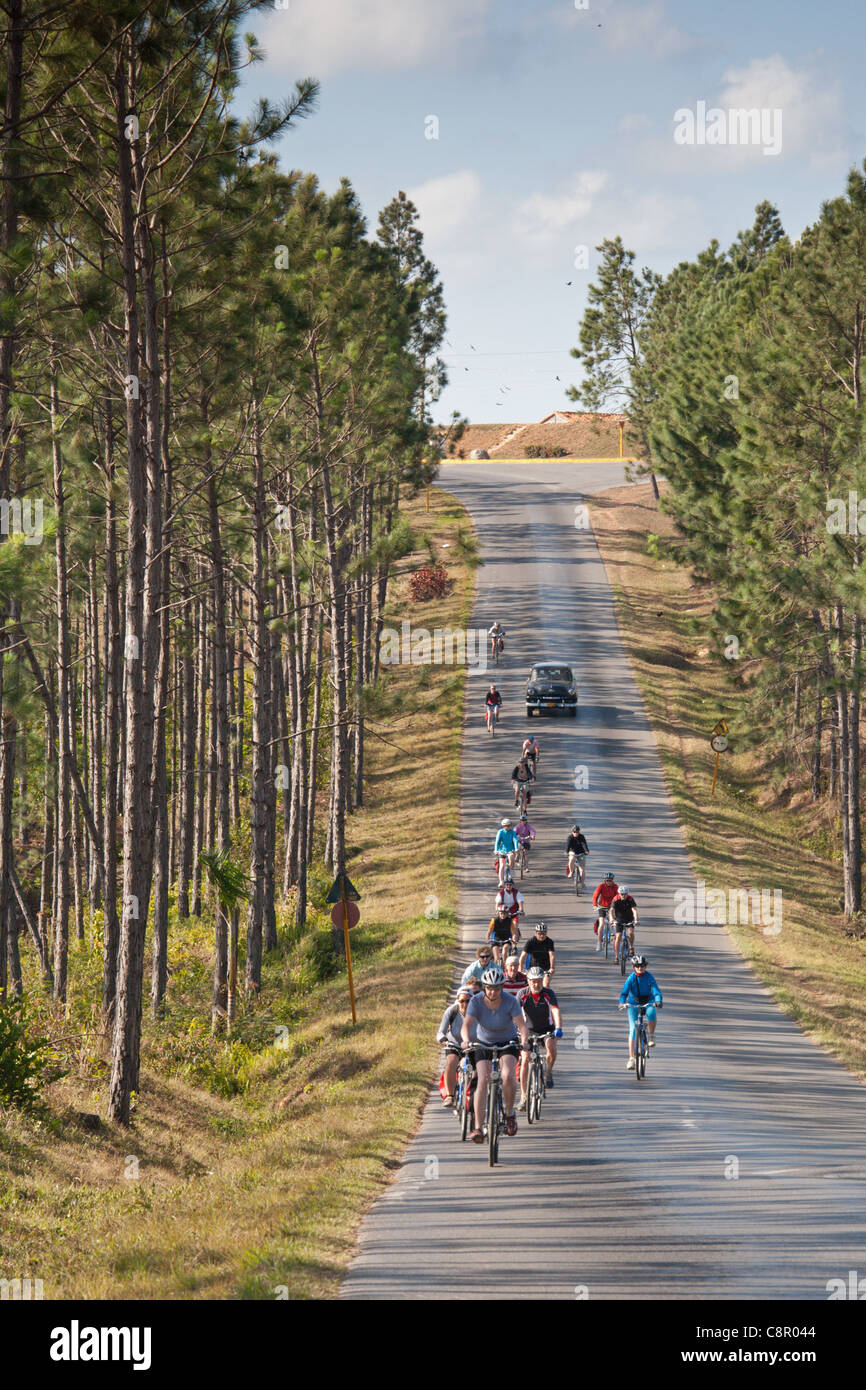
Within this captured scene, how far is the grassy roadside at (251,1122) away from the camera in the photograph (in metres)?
11.0

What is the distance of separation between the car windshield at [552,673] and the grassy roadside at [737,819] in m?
3.78

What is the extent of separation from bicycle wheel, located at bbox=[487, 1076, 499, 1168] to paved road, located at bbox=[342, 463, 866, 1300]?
0.17 metres

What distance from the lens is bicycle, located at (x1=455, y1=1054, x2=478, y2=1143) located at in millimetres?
13766

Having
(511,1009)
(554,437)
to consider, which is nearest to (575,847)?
(511,1009)

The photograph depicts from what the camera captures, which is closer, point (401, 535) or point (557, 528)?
point (401, 535)

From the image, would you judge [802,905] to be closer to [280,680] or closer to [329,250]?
[280,680]

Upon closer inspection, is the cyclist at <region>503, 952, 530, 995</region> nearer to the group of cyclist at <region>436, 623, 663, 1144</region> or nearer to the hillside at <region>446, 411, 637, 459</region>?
the group of cyclist at <region>436, 623, 663, 1144</region>

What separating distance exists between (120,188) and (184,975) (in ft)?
64.0

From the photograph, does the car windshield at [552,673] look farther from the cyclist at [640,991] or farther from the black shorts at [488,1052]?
the black shorts at [488,1052]

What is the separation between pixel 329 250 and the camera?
29047 millimetres

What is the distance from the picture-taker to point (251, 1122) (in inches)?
777

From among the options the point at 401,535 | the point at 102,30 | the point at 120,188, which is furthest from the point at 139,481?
the point at 401,535

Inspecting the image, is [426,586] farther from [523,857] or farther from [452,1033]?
[452,1033]

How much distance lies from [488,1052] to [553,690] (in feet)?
121
